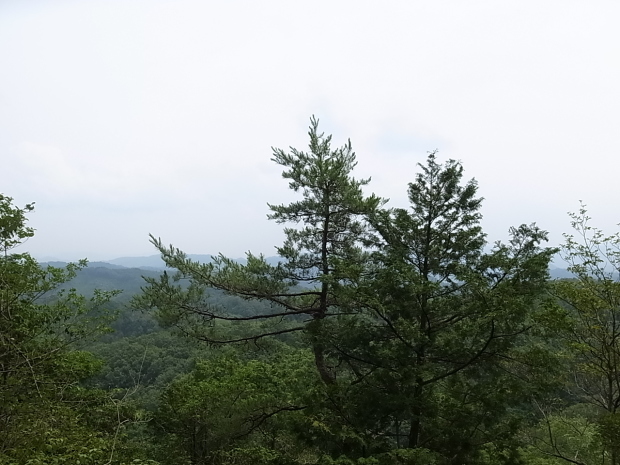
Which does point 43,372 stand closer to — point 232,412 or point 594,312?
point 232,412

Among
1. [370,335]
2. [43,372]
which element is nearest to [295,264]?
[370,335]

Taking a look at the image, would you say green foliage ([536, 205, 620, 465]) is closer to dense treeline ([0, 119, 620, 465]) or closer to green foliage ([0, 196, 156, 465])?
dense treeline ([0, 119, 620, 465])

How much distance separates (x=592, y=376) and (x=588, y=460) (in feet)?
19.1

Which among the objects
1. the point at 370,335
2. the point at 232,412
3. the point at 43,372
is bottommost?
the point at 232,412

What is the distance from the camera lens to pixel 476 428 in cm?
540

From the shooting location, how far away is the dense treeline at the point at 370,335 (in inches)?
209

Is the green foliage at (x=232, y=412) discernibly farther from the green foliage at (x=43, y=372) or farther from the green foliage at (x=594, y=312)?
the green foliage at (x=594, y=312)

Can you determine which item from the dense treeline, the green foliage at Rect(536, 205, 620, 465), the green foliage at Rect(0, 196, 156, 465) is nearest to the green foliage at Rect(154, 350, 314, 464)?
the dense treeline

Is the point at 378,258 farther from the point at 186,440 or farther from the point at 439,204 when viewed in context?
the point at 186,440

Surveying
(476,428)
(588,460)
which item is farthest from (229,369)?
(588,460)

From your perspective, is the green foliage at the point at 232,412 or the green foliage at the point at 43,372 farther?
the green foliage at the point at 232,412

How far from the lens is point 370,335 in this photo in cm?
625

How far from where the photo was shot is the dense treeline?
209 inches

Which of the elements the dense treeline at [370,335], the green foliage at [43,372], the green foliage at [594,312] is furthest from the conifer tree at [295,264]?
the green foliage at [594,312]
